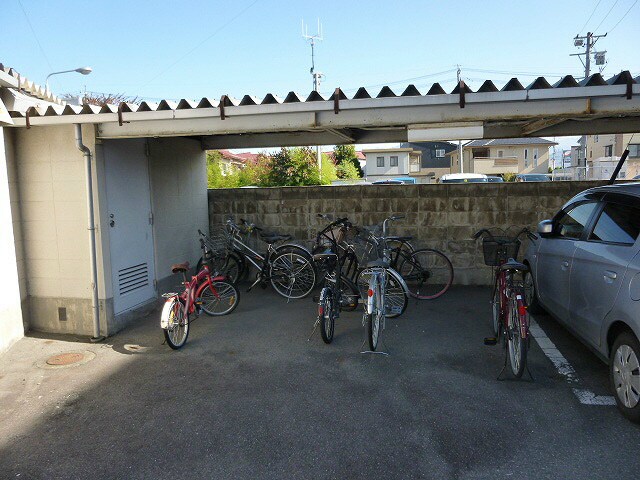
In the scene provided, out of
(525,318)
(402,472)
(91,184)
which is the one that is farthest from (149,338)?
(525,318)

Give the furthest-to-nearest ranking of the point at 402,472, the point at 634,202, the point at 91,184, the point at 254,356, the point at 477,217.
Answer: the point at 477,217, the point at 91,184, the point at 254,356, the point at 634,202, the point at 402,472

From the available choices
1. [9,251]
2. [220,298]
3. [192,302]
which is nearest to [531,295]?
[220,298]

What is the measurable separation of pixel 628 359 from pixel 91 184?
535 centimetres

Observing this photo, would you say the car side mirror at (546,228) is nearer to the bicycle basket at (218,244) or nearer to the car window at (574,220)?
the car window at (574,220)

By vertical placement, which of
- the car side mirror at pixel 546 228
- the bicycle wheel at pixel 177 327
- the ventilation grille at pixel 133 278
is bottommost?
the bicycle wheel at pixel 177 327

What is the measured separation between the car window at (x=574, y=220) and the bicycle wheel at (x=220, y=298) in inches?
153

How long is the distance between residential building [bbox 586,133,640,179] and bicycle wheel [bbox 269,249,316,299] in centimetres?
2102

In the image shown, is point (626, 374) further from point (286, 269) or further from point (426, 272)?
point (286, 269)

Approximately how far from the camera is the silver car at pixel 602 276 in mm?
3257

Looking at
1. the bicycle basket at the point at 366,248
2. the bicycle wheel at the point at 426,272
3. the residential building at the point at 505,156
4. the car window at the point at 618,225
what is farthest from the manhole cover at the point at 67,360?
the residential building at the point at 505,156

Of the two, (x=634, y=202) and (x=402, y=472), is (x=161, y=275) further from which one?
(x=634, y=202)

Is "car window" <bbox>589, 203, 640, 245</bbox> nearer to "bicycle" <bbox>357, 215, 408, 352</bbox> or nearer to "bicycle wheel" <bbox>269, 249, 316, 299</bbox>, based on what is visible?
"bicycle" <bbox>357, 215, 408, 352</bbox>

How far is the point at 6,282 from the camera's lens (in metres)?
5.01

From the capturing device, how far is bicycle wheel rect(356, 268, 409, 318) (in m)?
5.61
